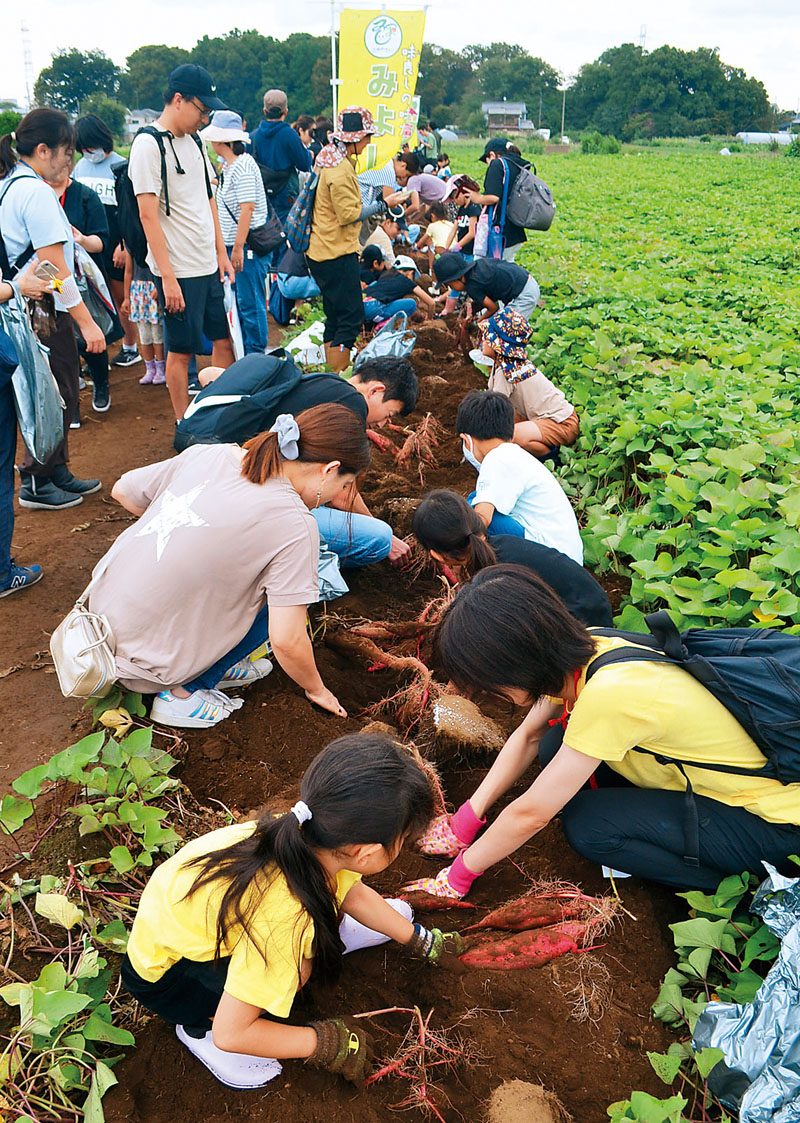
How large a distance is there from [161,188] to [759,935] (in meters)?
4.13

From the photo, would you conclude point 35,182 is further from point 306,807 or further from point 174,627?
point 306,807

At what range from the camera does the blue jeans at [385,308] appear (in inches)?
252

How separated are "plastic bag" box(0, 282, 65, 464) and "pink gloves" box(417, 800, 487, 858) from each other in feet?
7.54

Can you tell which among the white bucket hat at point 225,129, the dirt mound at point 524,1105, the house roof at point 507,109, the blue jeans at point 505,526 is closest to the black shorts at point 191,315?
the white bucket hat at point 225,129

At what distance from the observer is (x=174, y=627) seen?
239 centimetres

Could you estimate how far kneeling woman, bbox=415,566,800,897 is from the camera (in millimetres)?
1741

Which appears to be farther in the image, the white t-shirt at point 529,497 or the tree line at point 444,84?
the tree line at point 444,84

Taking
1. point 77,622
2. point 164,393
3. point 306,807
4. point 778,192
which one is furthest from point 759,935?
point 778,192

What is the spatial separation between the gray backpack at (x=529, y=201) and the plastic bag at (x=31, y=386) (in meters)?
4.22

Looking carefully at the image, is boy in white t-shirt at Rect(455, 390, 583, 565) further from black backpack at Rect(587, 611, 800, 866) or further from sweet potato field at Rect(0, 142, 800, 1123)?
black backpack at Rect(587, 611, 800, 866)

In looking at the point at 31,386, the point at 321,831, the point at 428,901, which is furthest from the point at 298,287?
the point at 321,831

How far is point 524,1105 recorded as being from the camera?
5.21 ft

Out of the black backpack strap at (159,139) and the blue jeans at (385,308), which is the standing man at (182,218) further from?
the blue jeans at (385,308)

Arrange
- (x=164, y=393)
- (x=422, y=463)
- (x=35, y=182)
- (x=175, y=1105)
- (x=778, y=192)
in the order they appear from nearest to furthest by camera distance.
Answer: (x=175, y=1105) < (x=35, y=182) < (x=422, y=463) < (x=164, y=393) < (x=778, y=192)
